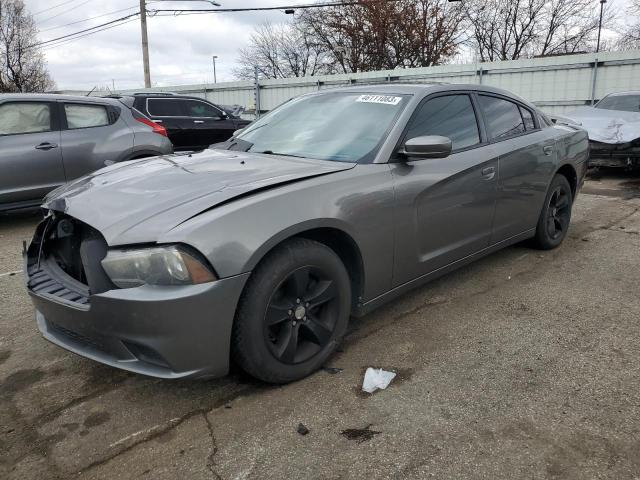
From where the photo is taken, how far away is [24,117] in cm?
616

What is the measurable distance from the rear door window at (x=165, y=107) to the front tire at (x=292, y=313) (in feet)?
30.0

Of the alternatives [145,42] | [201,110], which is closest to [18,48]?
[145,42]

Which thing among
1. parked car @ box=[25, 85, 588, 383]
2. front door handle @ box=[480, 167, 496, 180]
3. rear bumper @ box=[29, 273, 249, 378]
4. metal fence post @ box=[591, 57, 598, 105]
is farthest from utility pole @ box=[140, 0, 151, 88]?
rear bumper @ box=[29, 273, 249, 378]

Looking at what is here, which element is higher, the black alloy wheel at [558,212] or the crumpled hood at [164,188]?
the crumpled hood at [164,188]

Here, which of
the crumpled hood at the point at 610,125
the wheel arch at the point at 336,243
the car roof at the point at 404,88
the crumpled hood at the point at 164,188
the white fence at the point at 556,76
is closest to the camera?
the crumpled hood at the point at 164,188

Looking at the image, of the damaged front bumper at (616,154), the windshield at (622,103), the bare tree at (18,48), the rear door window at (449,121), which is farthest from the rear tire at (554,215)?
the bare tree at (18,48)

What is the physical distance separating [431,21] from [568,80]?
64.0ft

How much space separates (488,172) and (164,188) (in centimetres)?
228

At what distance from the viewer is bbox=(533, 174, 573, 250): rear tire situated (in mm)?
4648

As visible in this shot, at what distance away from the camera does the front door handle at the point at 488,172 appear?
3.65 meters

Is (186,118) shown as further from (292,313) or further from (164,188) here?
(292,313)

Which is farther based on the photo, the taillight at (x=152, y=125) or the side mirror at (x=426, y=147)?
the taillight at (x=152, y=125)

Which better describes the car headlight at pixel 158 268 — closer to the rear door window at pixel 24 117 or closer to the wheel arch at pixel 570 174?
the wheel arch at pixel 570 174

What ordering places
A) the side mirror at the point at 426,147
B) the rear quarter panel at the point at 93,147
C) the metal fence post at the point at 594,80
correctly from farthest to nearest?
the metal fence post at the point at 594,80 < the rear quarter panel at the point at 93,147 < the side mirror at the point at 426,147
